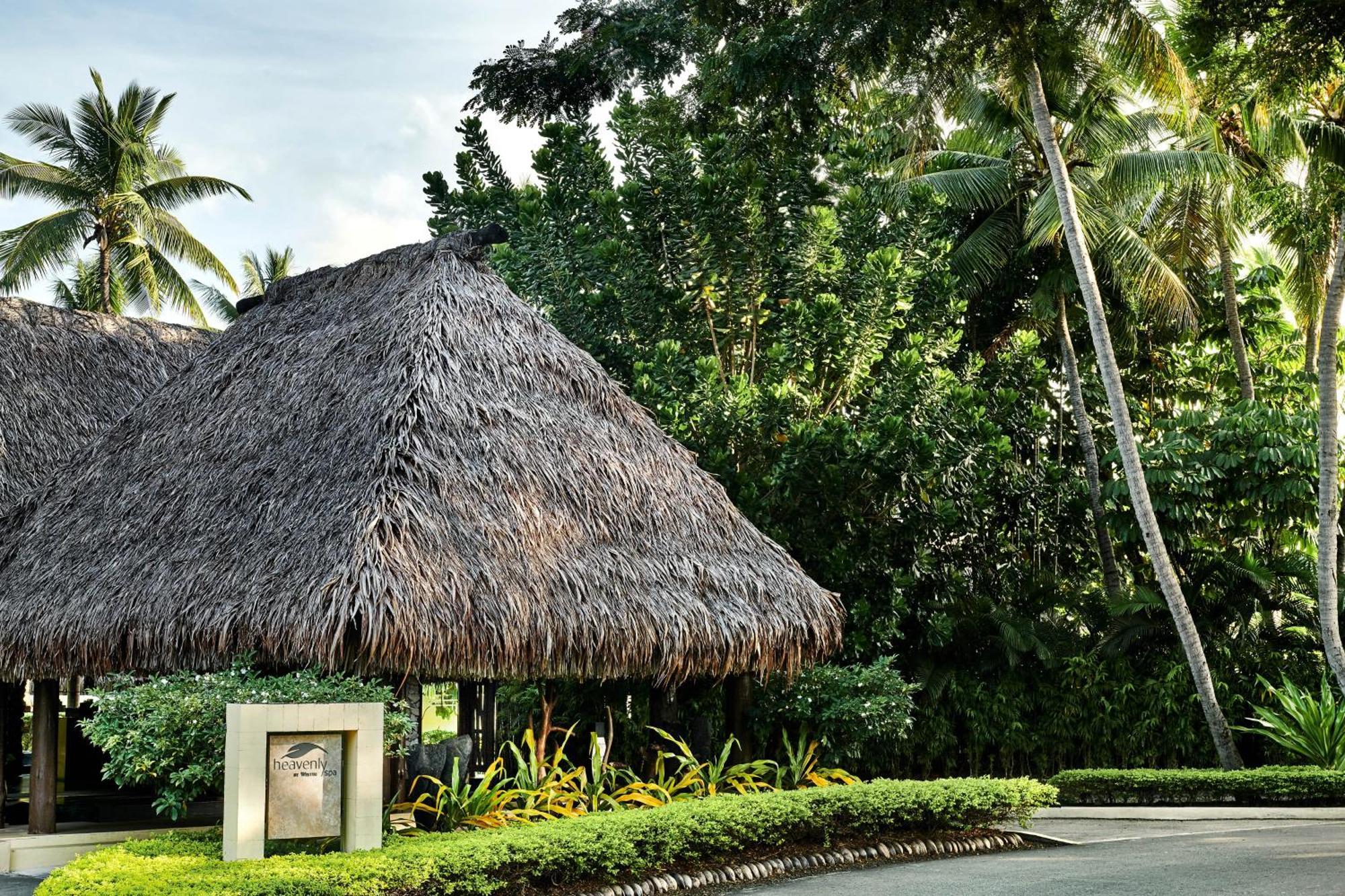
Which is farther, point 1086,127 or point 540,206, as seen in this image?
point 1086,127

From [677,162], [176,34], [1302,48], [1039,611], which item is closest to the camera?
[1302,48]

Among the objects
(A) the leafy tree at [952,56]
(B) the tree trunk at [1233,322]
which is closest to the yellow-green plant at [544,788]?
(A) the leafy tree at [952,56]

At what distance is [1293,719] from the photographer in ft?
47.9

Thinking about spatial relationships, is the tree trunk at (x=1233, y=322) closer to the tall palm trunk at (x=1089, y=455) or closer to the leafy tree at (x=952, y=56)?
the tall palm trunk at (x=1089, y=455)

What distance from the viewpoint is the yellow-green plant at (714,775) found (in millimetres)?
10289

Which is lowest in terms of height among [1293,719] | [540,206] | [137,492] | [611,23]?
[1293,719]

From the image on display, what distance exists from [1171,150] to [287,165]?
1149 cm

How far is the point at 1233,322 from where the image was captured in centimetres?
1916

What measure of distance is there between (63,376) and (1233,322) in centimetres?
1558

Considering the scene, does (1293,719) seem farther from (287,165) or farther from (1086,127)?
(287,165)

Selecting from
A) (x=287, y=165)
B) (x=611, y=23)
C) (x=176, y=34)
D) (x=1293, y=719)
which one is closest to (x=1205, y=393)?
(x=1293, y=719)

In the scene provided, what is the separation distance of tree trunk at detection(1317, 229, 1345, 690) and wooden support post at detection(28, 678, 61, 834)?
11534mm

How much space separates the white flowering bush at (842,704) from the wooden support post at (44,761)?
231 inches

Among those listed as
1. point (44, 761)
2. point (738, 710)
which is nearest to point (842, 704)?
point (738, 710)
